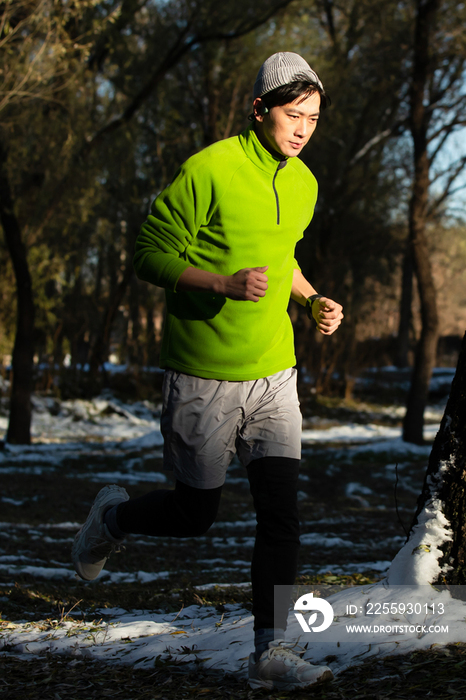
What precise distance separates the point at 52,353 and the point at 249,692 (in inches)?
588

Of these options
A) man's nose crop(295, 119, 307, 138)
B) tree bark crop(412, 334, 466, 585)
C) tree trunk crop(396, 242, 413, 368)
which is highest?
tree trunk crop(396, 242, 413, 368)

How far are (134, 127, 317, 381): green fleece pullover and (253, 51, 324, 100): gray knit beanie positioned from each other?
0.18m

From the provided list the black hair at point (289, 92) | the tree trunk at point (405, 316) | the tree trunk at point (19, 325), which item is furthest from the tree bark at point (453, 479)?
the tree trunk at point (405, 316)

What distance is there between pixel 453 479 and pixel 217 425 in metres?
0.99

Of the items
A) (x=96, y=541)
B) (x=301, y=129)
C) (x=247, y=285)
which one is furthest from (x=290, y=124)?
(x=96, y=541)

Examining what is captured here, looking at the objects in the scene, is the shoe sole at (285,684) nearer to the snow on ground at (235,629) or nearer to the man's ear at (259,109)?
the snow on ground at (235,629)

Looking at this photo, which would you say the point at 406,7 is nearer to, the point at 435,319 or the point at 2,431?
the point at 435,319

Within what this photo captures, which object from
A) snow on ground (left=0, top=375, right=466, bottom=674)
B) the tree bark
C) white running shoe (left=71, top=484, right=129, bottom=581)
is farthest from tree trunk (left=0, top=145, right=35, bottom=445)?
the tree bark

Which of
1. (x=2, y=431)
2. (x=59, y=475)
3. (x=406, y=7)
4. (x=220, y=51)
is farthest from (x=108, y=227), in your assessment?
(x=59, y=475)

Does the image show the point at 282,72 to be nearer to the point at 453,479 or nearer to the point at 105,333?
the point at 453,479

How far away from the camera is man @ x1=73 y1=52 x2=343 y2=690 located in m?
2.66

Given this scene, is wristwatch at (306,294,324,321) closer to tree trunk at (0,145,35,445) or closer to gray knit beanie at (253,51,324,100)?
gray knit beanie at (253,51,324,100)

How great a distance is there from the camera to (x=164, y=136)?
56.4ft

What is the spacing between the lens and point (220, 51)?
15.4 m
